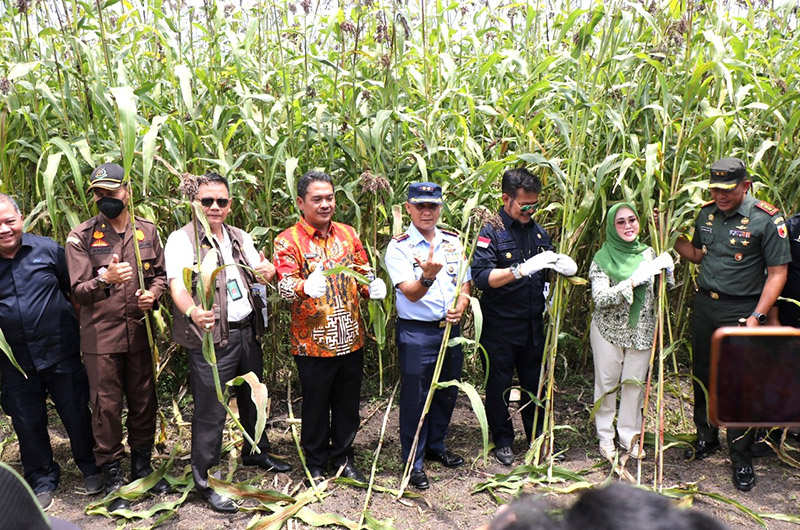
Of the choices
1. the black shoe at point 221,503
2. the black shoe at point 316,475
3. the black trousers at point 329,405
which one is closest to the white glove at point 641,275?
the black trousers at point 329,405

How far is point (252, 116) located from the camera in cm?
321

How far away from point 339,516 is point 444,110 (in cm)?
207

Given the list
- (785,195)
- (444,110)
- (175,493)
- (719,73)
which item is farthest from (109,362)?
(785,195)

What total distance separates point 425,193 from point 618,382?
4.56 ft

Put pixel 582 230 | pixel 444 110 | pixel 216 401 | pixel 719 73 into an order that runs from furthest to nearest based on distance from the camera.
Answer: pixel 444 110, pixel 582 230, pixel 216 401, pixel 719 73

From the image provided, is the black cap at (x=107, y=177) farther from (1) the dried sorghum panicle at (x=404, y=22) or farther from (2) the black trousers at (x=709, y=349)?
(2) the black trousers at (x=709, y=349)

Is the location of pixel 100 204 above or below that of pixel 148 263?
above

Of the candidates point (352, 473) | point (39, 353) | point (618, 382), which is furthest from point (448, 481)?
point (39, 353)

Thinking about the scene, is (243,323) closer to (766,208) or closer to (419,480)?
(419,480)

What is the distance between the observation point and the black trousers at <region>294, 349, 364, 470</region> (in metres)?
2.92

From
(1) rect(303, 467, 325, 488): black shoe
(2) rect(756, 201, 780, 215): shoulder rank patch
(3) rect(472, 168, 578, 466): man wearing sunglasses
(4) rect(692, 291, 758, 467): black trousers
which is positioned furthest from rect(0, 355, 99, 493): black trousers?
(2) rect(756, 201, 780, 215): shoulder rank patch

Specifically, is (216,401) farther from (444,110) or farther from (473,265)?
(444,110)

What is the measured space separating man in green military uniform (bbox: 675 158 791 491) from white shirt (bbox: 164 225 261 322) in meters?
2.08

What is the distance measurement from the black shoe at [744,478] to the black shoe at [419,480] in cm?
144
